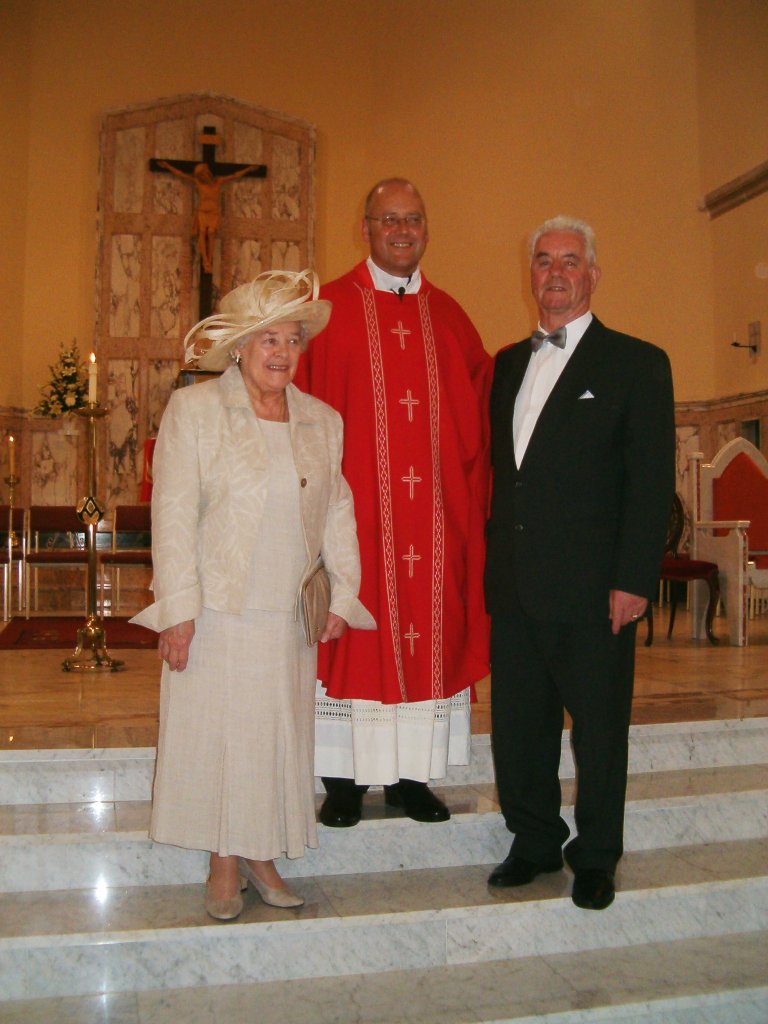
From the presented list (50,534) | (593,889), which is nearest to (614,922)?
(593,889)

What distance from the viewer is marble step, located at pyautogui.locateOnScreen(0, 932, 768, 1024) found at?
91.1 inches

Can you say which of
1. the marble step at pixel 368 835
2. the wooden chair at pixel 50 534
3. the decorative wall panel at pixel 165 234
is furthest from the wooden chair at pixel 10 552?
the marble step at pixel 368 835

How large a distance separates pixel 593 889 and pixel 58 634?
16.2 feet

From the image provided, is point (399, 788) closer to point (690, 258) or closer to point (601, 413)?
point (601, 413)

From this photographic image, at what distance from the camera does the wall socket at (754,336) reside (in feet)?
29.1

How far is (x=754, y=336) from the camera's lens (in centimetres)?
894

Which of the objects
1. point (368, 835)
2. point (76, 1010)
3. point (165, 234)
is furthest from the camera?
point (165, 234)

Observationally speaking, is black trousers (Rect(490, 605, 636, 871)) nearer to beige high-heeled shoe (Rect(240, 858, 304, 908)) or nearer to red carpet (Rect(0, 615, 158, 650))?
→ beige high-heeled shoe (Rect(240, 858, 304, 908))

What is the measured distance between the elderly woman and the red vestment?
0.42 m

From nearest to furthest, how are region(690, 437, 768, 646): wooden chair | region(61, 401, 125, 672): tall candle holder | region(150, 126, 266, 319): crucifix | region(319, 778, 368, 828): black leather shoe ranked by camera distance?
1. region(319, 778, 368, 828): black leather shoe
2. region(61, 401, 125, 672): tall candle holder
3. region(690, 437, 768, 646): wooden chair
4. region(150, 126, 266, 319): crucifix

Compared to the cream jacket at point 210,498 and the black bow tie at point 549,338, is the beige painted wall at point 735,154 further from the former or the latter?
the cream jacket at point 210,498

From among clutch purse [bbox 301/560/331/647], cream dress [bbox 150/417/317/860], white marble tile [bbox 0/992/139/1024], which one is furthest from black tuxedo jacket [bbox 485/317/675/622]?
white marble tile [bbox 0/992/139/1024]

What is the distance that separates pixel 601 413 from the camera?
267 cm

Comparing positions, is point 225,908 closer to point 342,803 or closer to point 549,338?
point 342,803
